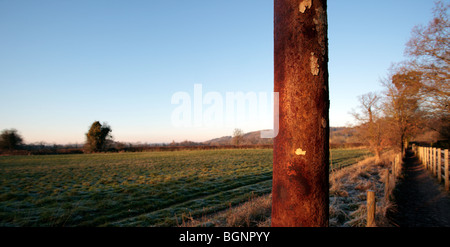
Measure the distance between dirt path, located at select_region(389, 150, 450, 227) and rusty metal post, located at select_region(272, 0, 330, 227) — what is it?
6897 millimetres

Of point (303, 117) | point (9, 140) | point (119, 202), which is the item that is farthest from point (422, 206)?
point (9, 140)

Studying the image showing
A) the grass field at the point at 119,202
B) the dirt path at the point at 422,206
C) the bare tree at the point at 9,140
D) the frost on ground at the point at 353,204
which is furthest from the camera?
the bare tree at the point at 9,140

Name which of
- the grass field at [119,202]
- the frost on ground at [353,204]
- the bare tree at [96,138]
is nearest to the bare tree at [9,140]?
the bare tree at [96,138]

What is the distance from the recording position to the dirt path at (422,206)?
641 cm

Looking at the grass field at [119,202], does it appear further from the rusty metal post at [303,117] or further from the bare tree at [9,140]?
the bare tree at [9,140]

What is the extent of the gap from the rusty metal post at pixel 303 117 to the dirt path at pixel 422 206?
690 centimetres

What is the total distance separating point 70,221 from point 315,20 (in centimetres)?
963

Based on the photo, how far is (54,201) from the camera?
10.3m

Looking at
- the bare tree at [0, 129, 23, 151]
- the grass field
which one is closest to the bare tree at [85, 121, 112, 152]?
the bare tree at [0, 129, 23, 151]

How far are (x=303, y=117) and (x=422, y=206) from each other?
33.6 feet

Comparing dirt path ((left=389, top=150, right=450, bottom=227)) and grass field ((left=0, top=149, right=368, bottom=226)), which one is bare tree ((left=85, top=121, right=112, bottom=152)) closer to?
grass field ((left=0, top=149, right=368, bottom=226))

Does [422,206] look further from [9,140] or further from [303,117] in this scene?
[9,140]
